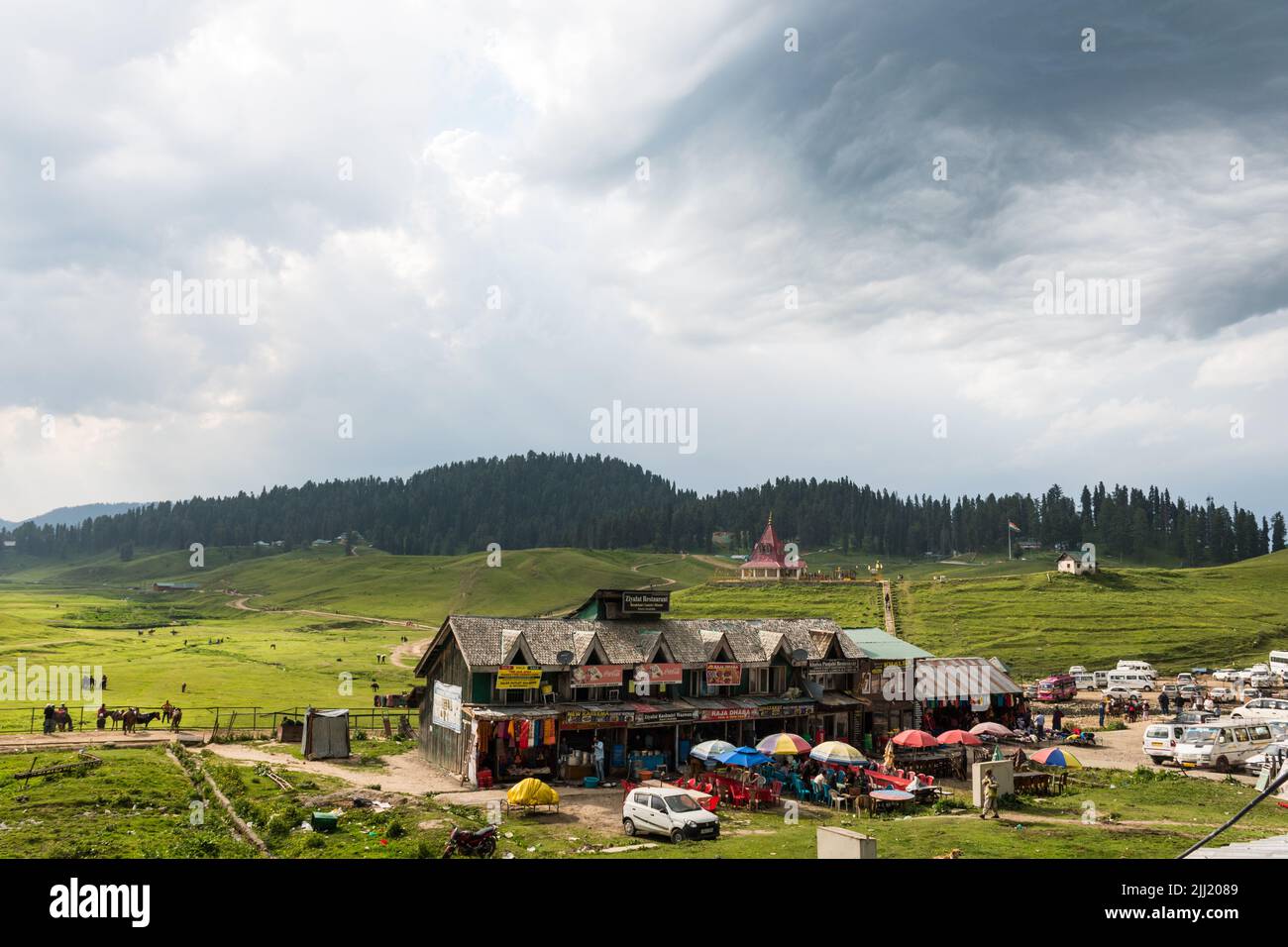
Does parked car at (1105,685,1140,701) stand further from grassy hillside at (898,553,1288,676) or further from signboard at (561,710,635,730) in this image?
signboard at (561,710,635,730)

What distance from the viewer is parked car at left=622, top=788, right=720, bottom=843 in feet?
91.9

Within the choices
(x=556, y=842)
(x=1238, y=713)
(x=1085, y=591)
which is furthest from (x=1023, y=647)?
(x=556, y=842)

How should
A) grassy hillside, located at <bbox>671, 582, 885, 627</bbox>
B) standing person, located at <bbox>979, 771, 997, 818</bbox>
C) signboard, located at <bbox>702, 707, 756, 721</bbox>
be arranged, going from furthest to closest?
grassy hillside, located at <bbox>671, 582, 885, 627</bbox>
signboard, located at <bbox>702, 707, 756, 721</bbox>
standing person, located at <bbox>979, 771, 997, 818</bbox>

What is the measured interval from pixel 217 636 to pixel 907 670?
8646 cm

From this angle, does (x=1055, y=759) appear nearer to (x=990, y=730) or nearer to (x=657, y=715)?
(x=990, y=730)

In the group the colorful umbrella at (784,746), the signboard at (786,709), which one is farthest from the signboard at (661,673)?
the colorful umbrella at (784,746)

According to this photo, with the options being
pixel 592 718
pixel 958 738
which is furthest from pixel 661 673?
pixel 958 738

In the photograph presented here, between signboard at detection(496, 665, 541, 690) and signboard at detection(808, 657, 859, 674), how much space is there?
17.8 m

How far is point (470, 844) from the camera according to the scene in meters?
25.1

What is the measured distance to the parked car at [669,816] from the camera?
28.0m

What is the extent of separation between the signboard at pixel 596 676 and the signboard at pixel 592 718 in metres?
1.82

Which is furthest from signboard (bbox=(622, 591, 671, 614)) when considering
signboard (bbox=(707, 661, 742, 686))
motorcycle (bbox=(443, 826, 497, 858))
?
motorcycle (bbox=(443, 826, 497, 858))

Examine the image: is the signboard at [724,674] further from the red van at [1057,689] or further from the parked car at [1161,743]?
the red van at [1057,689]

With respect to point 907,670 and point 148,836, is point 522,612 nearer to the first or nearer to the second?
point 907,670
